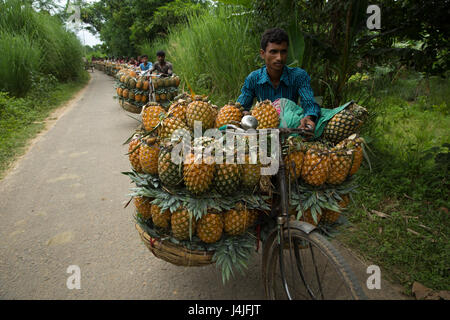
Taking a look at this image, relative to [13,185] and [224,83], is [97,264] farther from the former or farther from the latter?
[224,83]

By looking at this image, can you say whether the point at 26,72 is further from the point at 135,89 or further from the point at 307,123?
the point at 307,123

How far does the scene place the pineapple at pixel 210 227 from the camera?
162cm

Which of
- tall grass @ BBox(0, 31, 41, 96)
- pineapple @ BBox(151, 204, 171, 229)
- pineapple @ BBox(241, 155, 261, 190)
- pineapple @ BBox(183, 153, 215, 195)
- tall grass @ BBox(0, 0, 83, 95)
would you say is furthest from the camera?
tall grass @ BBox(0, 0, 83, 95)

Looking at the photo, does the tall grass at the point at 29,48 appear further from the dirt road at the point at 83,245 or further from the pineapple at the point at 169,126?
the pineapple at the point at 169,126

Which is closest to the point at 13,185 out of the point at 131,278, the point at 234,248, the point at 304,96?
the point at 131,278

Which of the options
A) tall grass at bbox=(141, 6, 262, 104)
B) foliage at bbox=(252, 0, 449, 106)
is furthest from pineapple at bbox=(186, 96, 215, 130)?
tall grass at bbox=(141, 6, 262, 104)

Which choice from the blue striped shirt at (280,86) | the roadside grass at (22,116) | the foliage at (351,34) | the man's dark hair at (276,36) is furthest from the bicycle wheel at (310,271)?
the roadside grass at (22,116)

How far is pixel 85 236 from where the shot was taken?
2.77m

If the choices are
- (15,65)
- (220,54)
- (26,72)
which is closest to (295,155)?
(220,54)

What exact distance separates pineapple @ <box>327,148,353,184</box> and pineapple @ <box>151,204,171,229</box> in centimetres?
104

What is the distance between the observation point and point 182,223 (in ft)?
5.34

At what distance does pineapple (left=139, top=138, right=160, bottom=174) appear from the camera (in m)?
1.70

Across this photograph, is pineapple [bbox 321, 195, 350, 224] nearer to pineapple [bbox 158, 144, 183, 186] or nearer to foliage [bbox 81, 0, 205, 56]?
pineapple [bbox 158, 144, 183, 186]

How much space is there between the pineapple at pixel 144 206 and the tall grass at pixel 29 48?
9.46 meters
